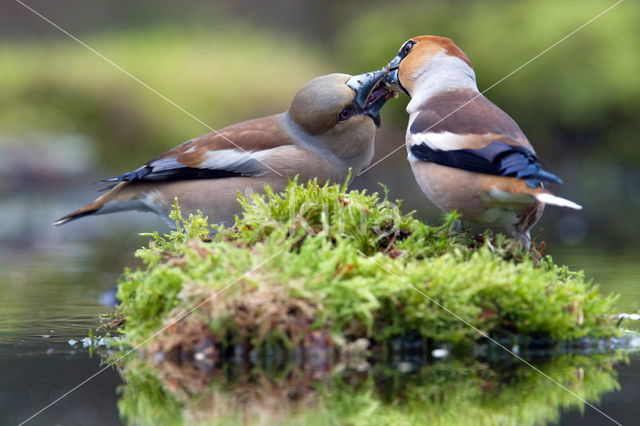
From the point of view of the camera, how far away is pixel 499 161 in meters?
6.08

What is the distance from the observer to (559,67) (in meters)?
21.4

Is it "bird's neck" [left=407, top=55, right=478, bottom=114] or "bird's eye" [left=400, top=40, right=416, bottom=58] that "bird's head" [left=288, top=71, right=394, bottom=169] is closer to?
"bird's eye" [left=400, top=40, right=416, bottom=58]

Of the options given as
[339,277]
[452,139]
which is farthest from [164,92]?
[339,277]

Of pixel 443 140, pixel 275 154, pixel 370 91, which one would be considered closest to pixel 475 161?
pixel 443 140

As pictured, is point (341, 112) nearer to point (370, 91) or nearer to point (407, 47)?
point (370, 91)

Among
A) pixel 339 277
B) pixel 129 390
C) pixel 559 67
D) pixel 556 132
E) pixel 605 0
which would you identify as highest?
pixel 605 0

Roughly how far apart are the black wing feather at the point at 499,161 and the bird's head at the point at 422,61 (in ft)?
4.46

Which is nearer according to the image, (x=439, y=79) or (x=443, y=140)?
(x=443, y=140)

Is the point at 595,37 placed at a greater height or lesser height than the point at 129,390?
greater

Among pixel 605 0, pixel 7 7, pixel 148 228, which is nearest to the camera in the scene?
pixel 148 228

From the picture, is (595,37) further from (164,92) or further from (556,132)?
(164,92)

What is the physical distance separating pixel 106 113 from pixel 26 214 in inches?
236

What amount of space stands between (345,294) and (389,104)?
699 inches

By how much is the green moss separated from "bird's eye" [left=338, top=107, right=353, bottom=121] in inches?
93.0
